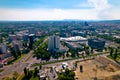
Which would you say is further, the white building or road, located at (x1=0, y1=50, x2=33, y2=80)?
the white building

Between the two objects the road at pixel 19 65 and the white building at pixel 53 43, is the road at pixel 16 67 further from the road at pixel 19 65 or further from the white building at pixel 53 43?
the white building at pixel 53 43

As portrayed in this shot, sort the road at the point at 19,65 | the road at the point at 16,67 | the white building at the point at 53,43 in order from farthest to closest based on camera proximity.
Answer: the white building at the point at 53,43, the road at the point at 19,65, the road at the point at 16,67

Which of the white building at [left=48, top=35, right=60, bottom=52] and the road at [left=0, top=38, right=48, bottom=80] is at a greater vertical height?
the white building at [left=48, top=35, right=60, bottom=52]

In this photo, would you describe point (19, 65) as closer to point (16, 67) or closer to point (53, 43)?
point (16, 67)

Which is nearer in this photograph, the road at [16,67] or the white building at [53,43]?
the road at [16,67]

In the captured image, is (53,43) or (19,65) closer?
(19,65)

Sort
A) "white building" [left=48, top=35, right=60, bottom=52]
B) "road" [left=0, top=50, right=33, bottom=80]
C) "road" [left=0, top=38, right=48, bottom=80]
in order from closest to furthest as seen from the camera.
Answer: "road" [left=0, top=50, right=33, bottom=80], "road" [left=0, top=38, right=48, bottom=80], "white building" [left=48, top=35, right=60, bottom=52]

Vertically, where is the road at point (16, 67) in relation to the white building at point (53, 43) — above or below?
below

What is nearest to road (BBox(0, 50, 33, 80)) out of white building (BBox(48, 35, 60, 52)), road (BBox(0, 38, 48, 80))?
road (BBox(0, 38, 48, 80))

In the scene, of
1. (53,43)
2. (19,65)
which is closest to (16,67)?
(19,65)

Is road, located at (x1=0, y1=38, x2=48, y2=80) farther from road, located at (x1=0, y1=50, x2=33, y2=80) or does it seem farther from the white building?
the white building

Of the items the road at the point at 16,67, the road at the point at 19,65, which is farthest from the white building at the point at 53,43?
the road at the point at 16,67
